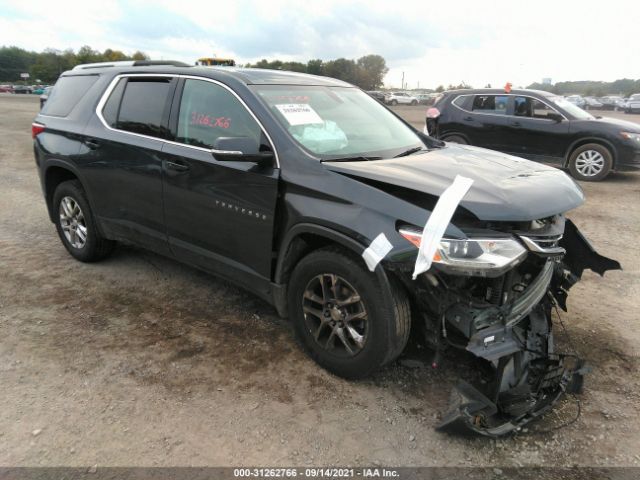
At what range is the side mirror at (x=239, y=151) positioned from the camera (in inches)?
116

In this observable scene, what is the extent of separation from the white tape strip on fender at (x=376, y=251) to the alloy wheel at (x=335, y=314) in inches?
10.4

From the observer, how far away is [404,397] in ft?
9.66

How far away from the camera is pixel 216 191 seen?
11.1 feet

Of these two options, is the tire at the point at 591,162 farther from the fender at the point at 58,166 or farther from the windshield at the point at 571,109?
the fender at the point at 58,166

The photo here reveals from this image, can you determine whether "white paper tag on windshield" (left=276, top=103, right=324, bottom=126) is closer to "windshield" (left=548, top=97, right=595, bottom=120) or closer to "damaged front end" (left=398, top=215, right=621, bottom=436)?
"damaged front end" (left=398, top=215, right=621, bottom=436)

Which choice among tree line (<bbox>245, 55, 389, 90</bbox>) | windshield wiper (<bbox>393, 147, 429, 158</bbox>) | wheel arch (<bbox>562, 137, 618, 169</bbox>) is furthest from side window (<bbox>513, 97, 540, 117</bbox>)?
tree line (<bbox>245, 55, 389, 90</bbox>)

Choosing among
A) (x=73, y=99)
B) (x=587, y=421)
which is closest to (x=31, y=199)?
(x=73, y=99)

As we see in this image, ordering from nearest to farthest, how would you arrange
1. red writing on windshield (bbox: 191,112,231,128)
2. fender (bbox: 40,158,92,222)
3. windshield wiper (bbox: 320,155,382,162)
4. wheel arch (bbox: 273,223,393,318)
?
1. wheel arch (bbox: 273,223,393,318)
2. windshield wiper (bbox: 320,155,382,162)
3. red writing on windshield (bbox: 191,112,231,128)
4. fender (bbox: 40,158,92,222)

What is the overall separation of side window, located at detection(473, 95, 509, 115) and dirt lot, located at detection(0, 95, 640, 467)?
6.01 meters

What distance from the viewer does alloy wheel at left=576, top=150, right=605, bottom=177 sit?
912 cm

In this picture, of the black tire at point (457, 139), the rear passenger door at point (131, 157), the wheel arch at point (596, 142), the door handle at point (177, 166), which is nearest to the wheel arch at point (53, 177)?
the rear passenger door at point (131, 157)

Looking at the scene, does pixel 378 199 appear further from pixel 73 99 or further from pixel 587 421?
pixel 73 99

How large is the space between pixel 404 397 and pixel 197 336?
1577 millimetres

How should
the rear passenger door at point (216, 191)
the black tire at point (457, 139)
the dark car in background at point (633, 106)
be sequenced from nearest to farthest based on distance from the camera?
the rear passenger door at point (216, 191) → the black tire at point (457, 139) → the dark car in background at point (633, 106)
